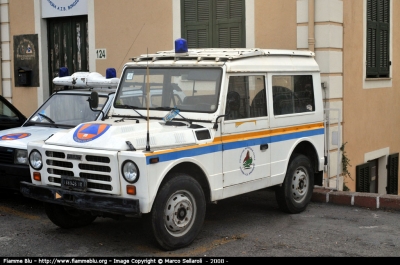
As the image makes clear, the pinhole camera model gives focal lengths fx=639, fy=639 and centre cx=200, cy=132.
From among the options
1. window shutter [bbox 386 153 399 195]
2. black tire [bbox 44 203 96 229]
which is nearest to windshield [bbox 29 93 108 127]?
black tire [bbox 44 203 96 229]

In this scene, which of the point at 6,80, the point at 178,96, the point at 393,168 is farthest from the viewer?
the point at 6,80

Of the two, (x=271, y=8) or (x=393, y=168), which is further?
(x=393, y=168)

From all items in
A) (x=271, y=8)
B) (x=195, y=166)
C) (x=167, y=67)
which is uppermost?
(x=271, y=8)

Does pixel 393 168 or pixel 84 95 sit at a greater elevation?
pixel 84 95

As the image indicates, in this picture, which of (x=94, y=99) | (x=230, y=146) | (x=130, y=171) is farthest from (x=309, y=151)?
(x=130, y=171)

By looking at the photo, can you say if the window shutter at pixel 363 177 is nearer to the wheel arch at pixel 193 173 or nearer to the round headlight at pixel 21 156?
the wheel arch at pixel 193 173

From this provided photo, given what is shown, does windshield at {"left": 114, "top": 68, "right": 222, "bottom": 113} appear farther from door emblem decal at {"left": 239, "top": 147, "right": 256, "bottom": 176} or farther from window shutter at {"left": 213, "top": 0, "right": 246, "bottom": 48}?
window shutter at {"left": 213, "top": 0, "right": 246, "bottom": 48}

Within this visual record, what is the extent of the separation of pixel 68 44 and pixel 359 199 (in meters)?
7.91

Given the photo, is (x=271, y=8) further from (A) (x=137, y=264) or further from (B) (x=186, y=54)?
(A) (x=137, y=264)

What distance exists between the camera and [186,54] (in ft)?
24.9

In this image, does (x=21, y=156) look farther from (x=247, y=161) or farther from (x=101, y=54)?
(x=101, y=54)

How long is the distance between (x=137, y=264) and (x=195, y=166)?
132 cm

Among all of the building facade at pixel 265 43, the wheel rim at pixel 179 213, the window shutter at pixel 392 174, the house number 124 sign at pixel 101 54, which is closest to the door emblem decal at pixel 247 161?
the wheel rim at pixel 179 213

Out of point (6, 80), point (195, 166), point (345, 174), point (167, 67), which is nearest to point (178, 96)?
point (167, 67)
